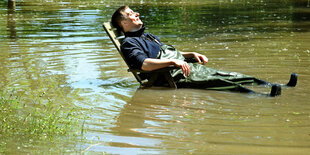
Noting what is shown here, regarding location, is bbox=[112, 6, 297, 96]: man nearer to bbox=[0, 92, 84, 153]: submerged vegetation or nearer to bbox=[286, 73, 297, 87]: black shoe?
bbox=[286, 73, 297, 87]: black shoe

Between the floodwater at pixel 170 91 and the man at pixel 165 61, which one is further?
the man at pixel 165 61

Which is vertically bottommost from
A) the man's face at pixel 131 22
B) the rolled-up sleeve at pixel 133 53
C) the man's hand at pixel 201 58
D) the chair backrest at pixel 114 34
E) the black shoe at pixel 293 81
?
the black shoe at pixel 293 81

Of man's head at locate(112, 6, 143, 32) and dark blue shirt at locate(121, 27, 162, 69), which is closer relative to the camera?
dark blue shirt at locate(121, 27, 162, 69)

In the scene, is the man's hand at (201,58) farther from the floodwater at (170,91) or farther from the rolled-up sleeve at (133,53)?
the rolled-up sleeve at (133,53)

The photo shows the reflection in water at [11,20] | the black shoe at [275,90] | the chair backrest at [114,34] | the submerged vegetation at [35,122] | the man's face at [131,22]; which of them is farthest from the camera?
the reflection in water at [11,20]

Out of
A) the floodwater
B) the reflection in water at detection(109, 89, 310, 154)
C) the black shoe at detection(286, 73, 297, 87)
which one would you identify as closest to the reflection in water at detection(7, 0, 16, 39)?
the floodwater

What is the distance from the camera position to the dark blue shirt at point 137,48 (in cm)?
711

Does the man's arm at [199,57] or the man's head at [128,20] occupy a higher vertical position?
the man's head at [128,20]

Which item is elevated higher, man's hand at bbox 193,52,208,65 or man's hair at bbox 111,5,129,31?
man's hair at bbox 111,5,129,31

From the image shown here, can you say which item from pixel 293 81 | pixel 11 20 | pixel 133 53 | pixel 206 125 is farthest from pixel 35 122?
pixel 11 20

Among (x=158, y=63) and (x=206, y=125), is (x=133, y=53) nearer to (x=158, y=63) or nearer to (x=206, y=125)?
(x=158, y=63)

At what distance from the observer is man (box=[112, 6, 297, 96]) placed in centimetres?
700

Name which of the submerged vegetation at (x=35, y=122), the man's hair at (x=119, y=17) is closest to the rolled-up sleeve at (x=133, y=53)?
the man's hair at (x=119, y=17)

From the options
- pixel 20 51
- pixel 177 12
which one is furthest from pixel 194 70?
pixel 177 12
